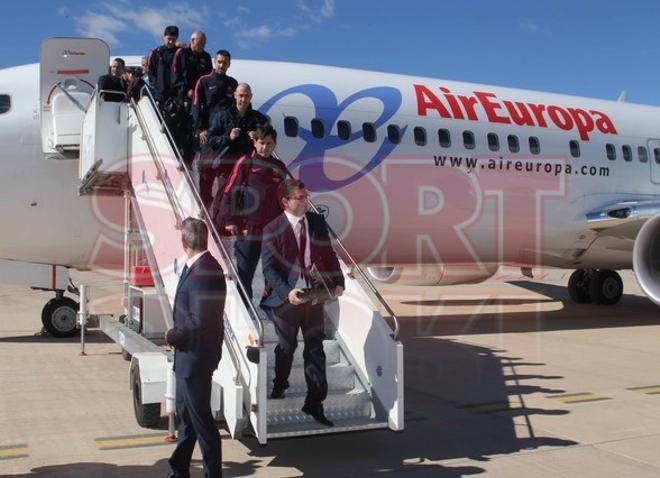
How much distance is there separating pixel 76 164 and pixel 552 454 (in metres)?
6.55

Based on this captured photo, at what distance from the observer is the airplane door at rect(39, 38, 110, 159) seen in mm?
8375

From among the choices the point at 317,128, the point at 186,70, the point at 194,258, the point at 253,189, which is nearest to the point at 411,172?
the point at 317,128

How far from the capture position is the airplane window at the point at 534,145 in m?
11.8

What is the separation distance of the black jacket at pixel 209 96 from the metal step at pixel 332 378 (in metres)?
2.75

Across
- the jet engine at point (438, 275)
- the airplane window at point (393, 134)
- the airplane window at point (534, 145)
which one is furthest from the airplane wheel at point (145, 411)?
the airplane window at point (534, 145)

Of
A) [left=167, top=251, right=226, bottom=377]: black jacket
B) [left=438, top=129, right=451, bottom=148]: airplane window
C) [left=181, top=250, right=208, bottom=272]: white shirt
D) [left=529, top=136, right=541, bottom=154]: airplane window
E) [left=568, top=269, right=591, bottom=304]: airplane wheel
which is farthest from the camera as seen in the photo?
[left=568, top=269, right=591, bottom=304]: airplane wheel

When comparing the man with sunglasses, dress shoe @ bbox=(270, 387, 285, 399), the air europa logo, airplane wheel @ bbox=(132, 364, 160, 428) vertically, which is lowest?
airplane wheel @ bbox=(132, 364, 160, 428)

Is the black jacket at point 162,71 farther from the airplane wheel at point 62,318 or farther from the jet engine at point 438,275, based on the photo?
the jet engine at point 438,275

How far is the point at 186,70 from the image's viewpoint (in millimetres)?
7605

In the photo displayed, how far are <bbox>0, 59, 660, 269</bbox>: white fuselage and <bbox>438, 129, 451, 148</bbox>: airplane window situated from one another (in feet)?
0.09

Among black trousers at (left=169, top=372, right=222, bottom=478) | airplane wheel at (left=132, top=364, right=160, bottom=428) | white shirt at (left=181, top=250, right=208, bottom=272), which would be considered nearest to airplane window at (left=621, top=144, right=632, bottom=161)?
airplane wheel at (left=132, top=364, right=160, bottom=428)

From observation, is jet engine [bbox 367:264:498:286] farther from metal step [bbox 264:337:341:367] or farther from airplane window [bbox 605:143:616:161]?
metal step [bbox 264:337:341:367]

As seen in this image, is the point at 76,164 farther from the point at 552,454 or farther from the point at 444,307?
the point at 444,307

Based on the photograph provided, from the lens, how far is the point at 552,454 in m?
5.07
